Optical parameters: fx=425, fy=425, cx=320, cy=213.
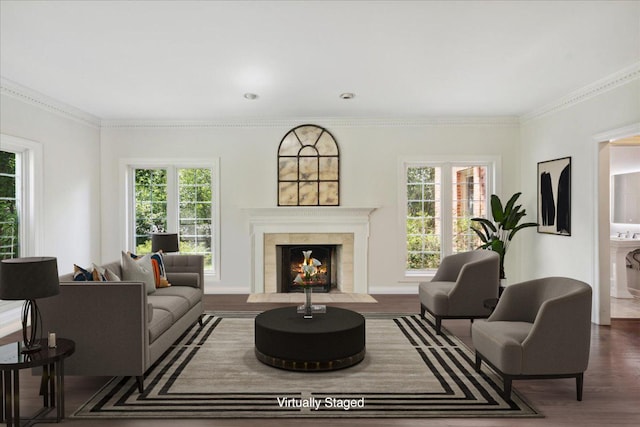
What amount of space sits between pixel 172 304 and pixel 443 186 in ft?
15.4

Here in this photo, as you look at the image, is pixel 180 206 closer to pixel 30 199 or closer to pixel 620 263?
pixel 30 199

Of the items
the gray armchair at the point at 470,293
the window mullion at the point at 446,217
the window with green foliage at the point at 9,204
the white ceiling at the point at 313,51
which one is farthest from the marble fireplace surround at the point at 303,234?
the window with green foliage at the point at 9,204

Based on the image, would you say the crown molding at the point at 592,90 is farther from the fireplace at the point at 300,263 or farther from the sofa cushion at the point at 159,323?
the sofa cushion at the point at 159,323

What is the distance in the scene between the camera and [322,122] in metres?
6.92

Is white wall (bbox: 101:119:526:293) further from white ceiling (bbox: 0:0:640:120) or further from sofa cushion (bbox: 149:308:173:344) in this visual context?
sofa cushion (bbox: 149:308:173:344)

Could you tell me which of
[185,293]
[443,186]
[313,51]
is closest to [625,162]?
[443,186]

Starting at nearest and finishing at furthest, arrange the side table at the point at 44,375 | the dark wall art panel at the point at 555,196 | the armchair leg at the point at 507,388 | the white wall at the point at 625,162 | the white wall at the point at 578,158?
the side table at the point at 44,375 < the armchair leg at the point at 507,388 < the white wall at the point at 578,158 < the dark wall art panel at the point at 555,196 < the white wall at the point at 625,162

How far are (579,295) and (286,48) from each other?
10.3ft

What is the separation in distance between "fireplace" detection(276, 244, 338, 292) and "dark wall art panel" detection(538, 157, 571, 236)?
3.24 meters

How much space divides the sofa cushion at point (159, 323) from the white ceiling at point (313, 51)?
2.41 meters

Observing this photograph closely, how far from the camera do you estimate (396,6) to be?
3.11 meters

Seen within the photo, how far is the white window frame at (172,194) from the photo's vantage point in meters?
6.97

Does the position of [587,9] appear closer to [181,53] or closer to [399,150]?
[181,53]

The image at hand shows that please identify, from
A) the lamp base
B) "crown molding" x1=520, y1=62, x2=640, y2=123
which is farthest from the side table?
"crown molding" x1=520, y1=62, x2=640, y2=123
